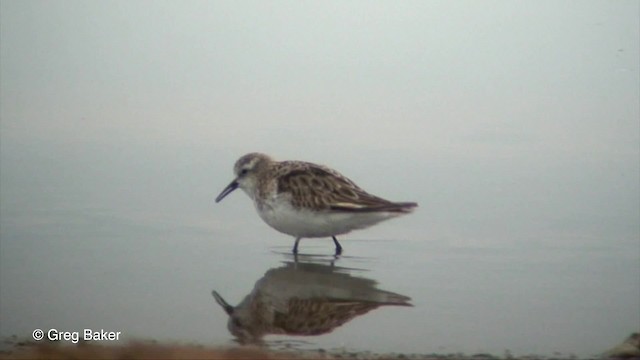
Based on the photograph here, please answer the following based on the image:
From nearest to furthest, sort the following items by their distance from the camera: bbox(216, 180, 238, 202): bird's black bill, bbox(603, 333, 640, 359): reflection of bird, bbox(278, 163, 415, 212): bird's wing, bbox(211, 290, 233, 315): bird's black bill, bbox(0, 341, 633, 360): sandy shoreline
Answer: bbox(0, 341, 633, 360): sandy shoreline, bbox(603, 333, 640, 359): reflection of bird, bbox(211, 290, 233, 315): bird's black bill, bbox(278, 163, 415, 212): bird's wing, bbox(216, 180, 238, 202): bird's black bill

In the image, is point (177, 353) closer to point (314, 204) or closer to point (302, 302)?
point (302, 302)

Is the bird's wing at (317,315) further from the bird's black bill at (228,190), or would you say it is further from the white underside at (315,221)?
→ the bird's black bill at (228,190)

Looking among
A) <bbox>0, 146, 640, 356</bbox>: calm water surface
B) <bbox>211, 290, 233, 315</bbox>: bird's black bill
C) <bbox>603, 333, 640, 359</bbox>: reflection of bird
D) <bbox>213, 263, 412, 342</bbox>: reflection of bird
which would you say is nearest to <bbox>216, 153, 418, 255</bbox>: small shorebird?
<bbox>0, 146, 640, 356</bbox>: calm water surface

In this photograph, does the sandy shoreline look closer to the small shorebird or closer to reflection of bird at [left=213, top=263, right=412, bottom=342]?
reflection of bird at [left=213, top=263, right=412, bottom=342]

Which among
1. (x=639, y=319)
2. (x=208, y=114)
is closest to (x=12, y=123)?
(x=208, y=114)

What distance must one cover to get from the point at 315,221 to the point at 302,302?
139 cm

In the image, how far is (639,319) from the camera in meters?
5.83

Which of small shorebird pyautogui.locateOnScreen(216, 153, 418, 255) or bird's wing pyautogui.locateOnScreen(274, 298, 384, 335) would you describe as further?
small shorebird pyautogui.locateOnScreen(216, 153, 418, 255)

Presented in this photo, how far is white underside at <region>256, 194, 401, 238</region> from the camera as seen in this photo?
279 inches

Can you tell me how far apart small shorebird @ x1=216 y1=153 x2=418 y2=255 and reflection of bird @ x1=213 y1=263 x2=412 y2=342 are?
1.68 ft

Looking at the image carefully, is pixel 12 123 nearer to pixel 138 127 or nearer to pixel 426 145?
pixel 138 127

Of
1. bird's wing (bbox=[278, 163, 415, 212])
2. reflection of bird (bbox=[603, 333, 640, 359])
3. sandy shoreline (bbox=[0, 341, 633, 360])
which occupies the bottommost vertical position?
sandy shoreline (bbox=[0, 341, 633, 360])

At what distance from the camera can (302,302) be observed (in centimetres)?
581

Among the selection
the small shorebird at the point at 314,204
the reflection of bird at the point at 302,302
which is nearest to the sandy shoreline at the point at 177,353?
the reflection of bird at the point at 302,302
